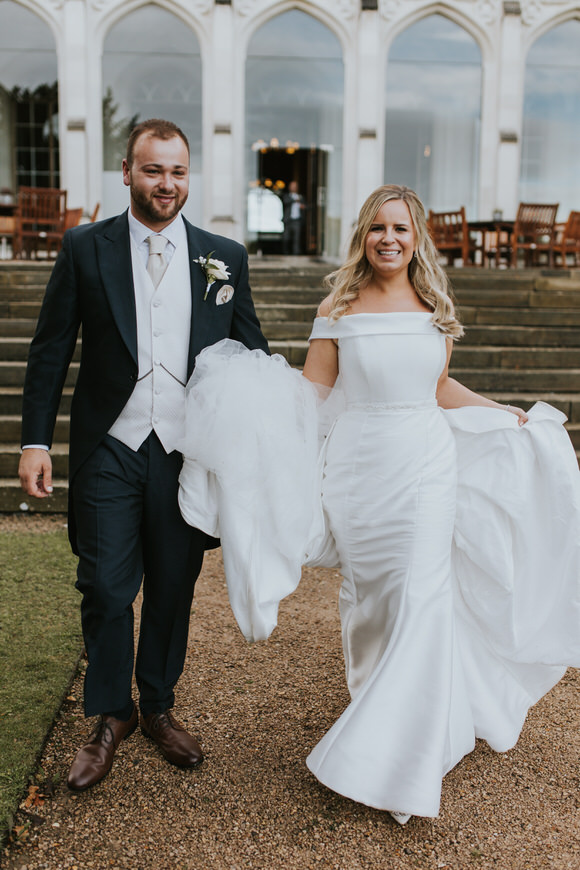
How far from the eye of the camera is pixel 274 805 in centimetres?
261

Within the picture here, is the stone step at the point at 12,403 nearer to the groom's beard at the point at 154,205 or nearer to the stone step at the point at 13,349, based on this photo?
the stone step at the point at 13,349

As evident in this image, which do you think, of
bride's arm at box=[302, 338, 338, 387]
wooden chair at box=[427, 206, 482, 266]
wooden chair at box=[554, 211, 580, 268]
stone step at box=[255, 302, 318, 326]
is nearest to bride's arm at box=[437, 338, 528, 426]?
bride's arm at box=[302, 338, 338, 387]

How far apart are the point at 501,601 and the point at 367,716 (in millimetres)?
750

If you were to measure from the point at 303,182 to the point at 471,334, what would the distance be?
8189mm

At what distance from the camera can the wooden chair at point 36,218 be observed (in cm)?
1209

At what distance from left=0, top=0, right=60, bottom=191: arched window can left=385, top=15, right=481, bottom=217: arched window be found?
6.31 metres

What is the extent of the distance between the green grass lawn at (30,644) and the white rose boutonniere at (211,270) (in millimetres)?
1748

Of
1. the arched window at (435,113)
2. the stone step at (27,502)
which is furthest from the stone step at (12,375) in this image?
the arched window at (435,113)

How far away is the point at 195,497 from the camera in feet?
8.72

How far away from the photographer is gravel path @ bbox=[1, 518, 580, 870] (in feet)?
7.77

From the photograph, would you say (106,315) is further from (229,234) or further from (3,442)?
(229,234)

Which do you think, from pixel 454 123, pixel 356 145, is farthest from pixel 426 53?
pixel 356 145

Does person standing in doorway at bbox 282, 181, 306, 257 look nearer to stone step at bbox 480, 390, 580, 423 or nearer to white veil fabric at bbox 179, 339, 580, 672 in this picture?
stone step at bbox 480, 390, 580, 423

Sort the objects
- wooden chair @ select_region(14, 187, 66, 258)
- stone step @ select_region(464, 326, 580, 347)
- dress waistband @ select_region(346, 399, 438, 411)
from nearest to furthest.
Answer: dress waistband @ select_region(346, 399, 438, 411), stone step @ select_region(464, 326, 580, 347), wooden chair @ select_region(14, 187, 66, 258)
